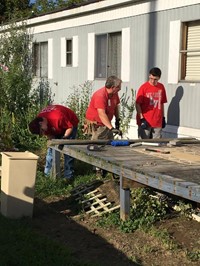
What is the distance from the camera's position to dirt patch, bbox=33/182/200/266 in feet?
14.9

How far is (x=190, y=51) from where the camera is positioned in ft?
26.1

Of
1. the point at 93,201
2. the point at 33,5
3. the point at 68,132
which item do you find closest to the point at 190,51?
the point at 68,132

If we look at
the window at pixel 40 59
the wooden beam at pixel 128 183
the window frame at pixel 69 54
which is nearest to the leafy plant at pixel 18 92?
the window at pixel 40 59

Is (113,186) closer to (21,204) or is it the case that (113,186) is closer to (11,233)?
(21,204)

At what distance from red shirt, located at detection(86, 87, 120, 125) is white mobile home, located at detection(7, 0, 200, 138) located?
56.9 inches

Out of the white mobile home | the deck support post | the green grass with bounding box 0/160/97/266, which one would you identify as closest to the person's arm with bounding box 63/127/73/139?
the deck support post

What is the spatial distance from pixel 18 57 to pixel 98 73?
12.9 ft

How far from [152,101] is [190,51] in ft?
3.46

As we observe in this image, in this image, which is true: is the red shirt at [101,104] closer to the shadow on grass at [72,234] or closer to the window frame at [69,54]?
the shadow on grass at [72,234]

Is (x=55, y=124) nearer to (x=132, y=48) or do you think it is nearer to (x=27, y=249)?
(x=27, y=249)

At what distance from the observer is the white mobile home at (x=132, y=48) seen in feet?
26.2

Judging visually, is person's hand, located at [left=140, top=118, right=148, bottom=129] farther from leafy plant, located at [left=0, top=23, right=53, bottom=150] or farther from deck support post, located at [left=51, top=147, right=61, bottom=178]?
leafy plant, located at [left=0, top=23, right=53, bottom=150]

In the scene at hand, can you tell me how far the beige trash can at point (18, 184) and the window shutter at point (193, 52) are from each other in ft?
11.3

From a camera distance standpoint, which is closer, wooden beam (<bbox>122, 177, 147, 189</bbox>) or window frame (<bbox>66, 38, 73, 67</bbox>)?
wooden beam (<bbox>122, 177, 147, 189</bbox>)
